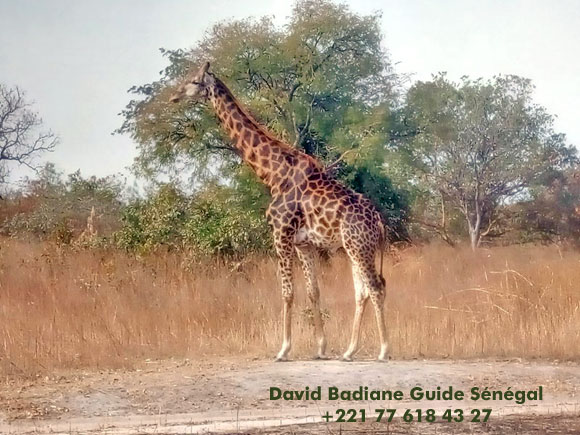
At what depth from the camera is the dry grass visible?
35.6 feet

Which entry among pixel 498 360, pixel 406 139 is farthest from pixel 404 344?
pixel 406 139

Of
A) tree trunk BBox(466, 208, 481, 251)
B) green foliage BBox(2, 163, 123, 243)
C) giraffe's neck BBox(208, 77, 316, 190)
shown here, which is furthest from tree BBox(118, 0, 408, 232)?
tree trunk BBox(466, 208, 481, 251)

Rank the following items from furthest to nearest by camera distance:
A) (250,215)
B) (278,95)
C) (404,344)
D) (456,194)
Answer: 1. (456,194)
2. (278,95)
3. (250,215)
4. (404,344)

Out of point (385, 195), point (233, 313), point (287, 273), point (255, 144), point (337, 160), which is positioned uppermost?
point (337, 160)

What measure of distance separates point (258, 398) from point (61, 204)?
Answer: 2179cm

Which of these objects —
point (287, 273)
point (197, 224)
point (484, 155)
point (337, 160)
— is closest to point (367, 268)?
point (287, 273)

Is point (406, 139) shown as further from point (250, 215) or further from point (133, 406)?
point (133, 406)

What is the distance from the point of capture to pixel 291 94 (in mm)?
22359

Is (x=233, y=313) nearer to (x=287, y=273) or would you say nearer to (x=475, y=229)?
(x=287, y=273)

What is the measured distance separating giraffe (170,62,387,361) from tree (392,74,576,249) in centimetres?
2276

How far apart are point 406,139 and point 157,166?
22.0 ft

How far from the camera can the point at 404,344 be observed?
10.9m

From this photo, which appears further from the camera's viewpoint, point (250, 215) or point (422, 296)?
point (250, 215)

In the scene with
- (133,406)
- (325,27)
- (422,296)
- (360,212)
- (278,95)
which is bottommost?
(133,406)
